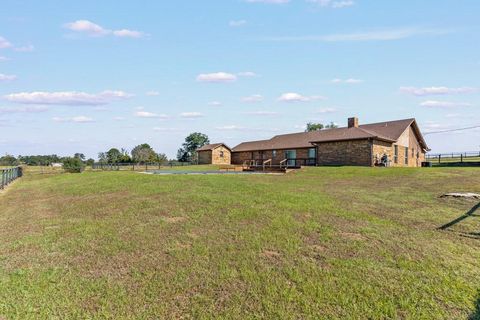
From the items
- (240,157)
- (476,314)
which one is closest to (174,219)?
(476,314)

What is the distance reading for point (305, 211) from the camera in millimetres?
8906

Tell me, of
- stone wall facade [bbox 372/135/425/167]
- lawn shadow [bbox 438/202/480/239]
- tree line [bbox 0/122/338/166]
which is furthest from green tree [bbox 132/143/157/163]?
lawn shadow [bbox 438/202/480/239]

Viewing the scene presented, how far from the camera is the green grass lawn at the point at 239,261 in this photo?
4.26 meters

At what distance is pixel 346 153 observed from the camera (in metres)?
27.2

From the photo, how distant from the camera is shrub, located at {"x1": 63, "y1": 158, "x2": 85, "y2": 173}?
36.7m

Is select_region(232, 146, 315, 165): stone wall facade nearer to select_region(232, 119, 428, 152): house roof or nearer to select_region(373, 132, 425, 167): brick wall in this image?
select_region(232, 119, 428, 152): house roof

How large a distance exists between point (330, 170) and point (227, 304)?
19.9m

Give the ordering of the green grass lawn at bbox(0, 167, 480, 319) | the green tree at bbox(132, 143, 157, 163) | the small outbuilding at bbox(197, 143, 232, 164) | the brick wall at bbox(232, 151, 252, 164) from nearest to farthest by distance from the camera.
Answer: the green grass lawn at bbox(0, 167, 480, 319) → the brick wall at bbox(232, 151, 252, 164) → the small outbuilding at bbox(197, 143, 232, 164) → the green tree at bbox(132, 143, 157, 163)

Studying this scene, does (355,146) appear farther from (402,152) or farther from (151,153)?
(151,153)

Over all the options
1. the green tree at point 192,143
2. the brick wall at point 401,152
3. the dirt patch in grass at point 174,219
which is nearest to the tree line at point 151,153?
the green tree at point 192,143

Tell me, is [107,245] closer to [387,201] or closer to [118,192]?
[118,192]

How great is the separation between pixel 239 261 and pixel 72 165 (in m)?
36.8

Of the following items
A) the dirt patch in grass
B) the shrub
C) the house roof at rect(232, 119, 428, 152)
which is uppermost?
the house roof at rect(232, 119, 428, 152)

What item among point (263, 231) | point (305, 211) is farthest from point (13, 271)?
point (305, 211)
